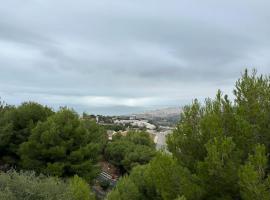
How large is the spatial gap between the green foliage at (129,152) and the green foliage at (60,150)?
38.1 ft

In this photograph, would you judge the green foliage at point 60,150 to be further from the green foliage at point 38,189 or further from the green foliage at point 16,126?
the green foliage at point 38,189

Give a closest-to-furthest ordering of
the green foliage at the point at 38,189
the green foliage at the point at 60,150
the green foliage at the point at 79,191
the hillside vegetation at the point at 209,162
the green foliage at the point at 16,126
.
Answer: the hillside vegetation at the point at 209,162, the green foliage at the point at 79,191, the green foliage at the point at 38,189, the green foliage at the point at 60,150, the green foliage at the point at 16,126

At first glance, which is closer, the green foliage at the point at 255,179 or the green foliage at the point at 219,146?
the green foliage at the point at 255,179

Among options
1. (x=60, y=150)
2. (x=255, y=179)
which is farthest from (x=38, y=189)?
(x=60, y=150)

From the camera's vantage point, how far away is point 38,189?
15.3 meters

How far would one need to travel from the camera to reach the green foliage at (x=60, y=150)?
101 feet

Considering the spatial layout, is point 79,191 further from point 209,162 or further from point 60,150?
point 60,150

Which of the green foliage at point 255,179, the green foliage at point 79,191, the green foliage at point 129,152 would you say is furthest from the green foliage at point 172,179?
the green foliage at point 129,152

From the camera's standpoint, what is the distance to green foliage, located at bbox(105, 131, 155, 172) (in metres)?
45.1

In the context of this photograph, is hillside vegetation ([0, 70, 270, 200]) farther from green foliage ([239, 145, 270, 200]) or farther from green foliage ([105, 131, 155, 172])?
green foliage ([105, 131, 155, 172])

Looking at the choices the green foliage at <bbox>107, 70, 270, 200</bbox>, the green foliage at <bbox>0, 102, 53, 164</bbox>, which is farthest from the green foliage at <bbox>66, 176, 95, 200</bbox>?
the green foliage at <bbox>0, 102, 53, 164</bbox>

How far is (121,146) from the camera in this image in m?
49.0

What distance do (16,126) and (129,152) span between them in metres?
14.2

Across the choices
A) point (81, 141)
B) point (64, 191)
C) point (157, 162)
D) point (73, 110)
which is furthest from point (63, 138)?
point (157, 162)
